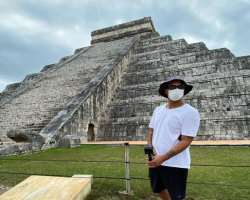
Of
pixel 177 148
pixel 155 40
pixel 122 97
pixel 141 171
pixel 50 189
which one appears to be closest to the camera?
pixel 177 148

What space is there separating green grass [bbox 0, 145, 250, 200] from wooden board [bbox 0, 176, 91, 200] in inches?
11.7

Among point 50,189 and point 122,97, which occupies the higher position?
point 122,97

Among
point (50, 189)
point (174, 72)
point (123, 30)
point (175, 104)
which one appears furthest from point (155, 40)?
point (175, 104)

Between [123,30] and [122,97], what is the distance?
1149 centimetres

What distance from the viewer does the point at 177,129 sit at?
2932mm

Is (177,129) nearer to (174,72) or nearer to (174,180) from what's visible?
(174,180)

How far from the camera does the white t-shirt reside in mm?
2881

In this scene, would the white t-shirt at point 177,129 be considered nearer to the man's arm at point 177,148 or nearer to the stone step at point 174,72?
the man's arm at point 177,148

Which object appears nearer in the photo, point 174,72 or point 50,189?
point 50,189

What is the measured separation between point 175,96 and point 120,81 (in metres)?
14.0

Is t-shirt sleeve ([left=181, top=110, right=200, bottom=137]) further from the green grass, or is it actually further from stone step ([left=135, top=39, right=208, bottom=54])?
stone step ([left=135, top=39, right=208, bottom=54])

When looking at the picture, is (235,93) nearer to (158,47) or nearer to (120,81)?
(120,81)

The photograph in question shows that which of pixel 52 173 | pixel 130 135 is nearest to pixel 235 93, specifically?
pixel 130 135

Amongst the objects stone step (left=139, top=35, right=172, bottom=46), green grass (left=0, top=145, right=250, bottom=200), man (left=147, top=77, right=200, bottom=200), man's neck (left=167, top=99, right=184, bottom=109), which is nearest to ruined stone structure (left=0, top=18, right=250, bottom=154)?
stone step (left=139, top=35, right=172, bottom=46)
